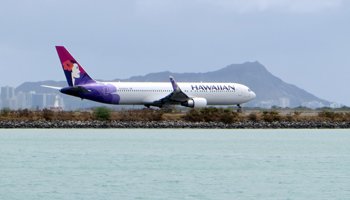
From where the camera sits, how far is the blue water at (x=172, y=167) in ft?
135

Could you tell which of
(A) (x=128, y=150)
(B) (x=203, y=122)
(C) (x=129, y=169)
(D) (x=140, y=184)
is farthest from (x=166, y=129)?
(D) (x=140, y=184)

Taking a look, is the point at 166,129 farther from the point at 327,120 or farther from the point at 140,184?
the point at 140,184

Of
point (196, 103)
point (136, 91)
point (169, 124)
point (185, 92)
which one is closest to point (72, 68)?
point (136, 91)

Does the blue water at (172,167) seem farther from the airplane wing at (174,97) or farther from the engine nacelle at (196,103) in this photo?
the engine nacelle at (196,103)

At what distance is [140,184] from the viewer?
4331 centimetres

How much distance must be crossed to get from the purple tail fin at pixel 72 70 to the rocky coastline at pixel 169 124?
41.9ft

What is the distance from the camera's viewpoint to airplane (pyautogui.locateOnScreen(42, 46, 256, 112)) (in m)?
102

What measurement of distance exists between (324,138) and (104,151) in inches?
836

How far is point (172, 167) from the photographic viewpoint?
165 feet

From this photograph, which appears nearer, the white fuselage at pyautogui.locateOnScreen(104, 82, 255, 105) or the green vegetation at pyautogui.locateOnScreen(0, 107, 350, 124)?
the green vegetation at pyautogui.locateOnScreen(0, 107, 350, 124)

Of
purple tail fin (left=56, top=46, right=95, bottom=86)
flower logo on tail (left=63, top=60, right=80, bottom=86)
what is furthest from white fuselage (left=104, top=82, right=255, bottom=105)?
flower logo on tail (left=63, top=60, right=80, bottom=86)

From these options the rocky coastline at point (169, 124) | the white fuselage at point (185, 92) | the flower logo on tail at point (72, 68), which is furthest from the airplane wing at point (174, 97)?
the rocky coastline at point (169, 124)

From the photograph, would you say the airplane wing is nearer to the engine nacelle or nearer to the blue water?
the engine nacelle

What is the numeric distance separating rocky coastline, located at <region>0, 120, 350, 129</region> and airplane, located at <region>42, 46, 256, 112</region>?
36.7 feet
